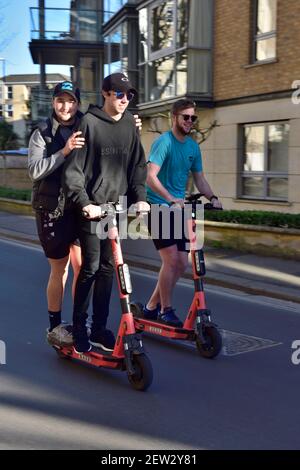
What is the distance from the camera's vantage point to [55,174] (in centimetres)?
497

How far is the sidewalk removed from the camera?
8430 millimetres

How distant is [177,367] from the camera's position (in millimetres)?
5145

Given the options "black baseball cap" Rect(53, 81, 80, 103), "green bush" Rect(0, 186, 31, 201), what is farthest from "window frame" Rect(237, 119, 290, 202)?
"black baseball cap" Rect(53, 81, 80, 103)

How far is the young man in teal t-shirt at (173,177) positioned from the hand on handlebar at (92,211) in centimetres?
102

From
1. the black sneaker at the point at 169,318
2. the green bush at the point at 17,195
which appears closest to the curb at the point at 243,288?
the black sneaker at the point at 169,318

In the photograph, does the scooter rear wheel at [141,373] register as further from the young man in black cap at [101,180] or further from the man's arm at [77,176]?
the man's arm at [77,176]

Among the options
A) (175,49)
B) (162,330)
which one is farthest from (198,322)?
(175,49)

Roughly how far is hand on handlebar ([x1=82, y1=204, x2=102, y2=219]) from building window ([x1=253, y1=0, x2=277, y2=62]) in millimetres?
10854

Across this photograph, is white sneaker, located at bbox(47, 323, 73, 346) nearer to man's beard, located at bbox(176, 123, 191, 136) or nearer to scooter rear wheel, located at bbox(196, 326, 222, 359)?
scooter rear wheel, located at bbox(196, 326, 222, 359)

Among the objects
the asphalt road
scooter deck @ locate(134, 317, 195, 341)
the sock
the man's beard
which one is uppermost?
the man's beard

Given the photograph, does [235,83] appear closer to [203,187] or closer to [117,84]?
[203,187]

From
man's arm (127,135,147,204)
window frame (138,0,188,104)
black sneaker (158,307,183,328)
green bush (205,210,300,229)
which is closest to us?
man's arm (127,135,147,204)

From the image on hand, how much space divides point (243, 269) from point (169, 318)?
4038 millimetres

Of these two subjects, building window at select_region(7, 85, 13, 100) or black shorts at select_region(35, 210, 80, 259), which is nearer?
black shorts at select_region(35, 210, 80, 259)
